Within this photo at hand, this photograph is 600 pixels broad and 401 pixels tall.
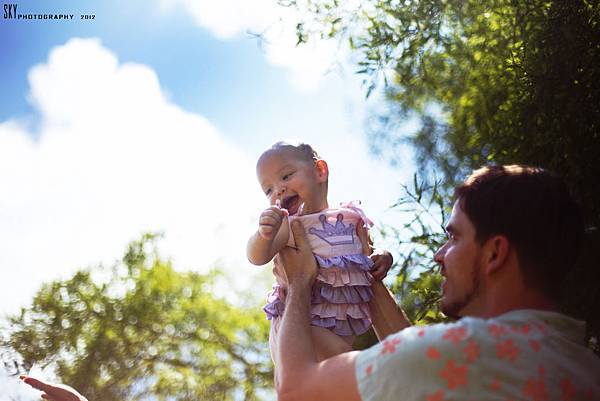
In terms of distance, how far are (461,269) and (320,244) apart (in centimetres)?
63

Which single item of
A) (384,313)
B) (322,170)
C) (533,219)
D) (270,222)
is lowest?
(533,219)

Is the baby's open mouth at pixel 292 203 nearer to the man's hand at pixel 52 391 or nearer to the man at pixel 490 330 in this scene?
the man at pixel 490 330

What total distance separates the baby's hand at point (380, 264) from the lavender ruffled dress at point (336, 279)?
19 mm

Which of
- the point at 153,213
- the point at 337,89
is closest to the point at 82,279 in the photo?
the point at 153,213

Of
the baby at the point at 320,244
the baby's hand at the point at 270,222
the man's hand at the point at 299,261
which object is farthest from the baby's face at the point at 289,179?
the baby's hand at the point at 270,222

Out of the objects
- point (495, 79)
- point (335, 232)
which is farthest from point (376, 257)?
point (495, 79)

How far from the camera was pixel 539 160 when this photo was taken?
12.3 feet

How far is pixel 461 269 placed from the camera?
6.15ft

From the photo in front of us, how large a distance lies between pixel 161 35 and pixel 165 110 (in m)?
1.51

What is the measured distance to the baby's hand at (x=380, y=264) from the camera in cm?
242

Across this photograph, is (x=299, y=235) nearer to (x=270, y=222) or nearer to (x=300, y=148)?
(x=270, y=222)

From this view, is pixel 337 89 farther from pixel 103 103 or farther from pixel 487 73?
pixel 103 103

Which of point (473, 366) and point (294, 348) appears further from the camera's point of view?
point (294, 348)

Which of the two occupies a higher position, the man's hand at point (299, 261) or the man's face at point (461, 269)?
the man's hand at point (299, 261)
